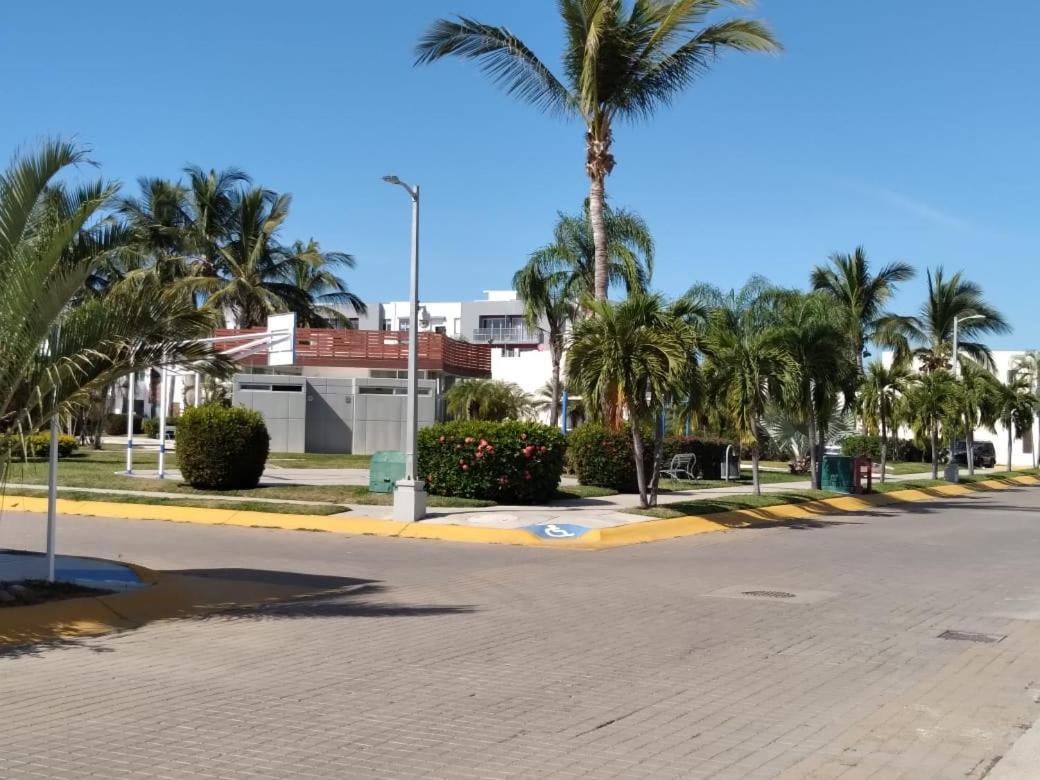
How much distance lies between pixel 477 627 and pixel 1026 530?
50.9ft

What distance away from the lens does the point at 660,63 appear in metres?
24.8

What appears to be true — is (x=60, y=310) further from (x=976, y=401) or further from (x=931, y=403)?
(x=976, y=401)

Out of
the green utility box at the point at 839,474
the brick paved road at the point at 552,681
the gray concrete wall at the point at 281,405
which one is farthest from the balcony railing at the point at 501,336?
the brick paved road at the point at 552,681

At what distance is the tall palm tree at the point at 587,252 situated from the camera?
3656 cm

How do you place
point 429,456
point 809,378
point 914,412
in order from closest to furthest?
1. point 429,456
2. point 809,378
3. point 914,412

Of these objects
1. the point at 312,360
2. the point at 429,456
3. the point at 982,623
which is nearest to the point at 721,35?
the point at 429,456

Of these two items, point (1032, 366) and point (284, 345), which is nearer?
point (284, 345)

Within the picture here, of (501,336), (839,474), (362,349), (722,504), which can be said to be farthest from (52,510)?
(501,336)

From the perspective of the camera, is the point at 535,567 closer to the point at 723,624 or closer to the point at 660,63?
the point at 723,624

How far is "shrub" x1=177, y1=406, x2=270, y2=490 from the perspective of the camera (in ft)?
75.5

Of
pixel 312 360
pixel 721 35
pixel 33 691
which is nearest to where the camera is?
pixel 33 691

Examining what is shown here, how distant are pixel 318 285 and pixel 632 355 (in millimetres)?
36438

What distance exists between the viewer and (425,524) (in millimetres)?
18688

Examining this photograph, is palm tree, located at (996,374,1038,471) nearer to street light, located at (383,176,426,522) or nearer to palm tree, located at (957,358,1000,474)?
palm tree, located at (957,358,1000,474)
